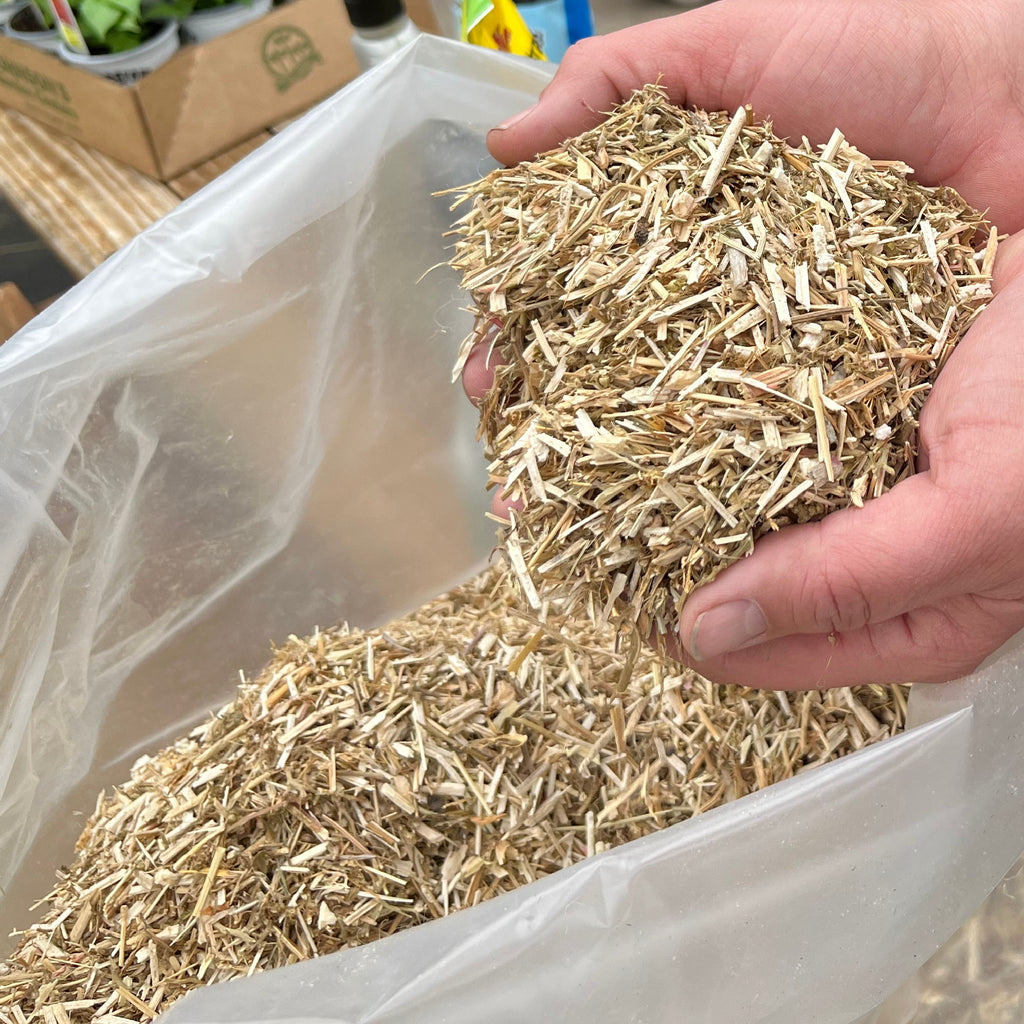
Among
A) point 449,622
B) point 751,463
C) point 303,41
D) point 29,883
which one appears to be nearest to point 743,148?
point 751,463

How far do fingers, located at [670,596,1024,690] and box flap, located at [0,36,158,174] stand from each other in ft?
3.43

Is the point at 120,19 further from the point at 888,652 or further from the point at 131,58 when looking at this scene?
the point at 888,652

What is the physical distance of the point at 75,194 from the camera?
1.36 meters

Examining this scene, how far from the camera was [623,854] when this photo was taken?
1.90 feet

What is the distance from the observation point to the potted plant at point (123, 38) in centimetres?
136

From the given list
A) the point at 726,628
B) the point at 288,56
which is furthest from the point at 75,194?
the point at 726,628

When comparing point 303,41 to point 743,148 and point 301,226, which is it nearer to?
point 301,226

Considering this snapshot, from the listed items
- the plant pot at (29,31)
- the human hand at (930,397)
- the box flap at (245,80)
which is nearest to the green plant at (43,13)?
the plant pot at (29,31)

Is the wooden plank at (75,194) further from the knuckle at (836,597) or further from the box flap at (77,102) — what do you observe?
the knuckle at (836,597)

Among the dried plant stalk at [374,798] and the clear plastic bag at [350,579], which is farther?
the dried plant stalk at [374,798]

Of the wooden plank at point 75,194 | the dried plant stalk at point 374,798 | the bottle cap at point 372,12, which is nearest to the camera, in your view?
the dried plant stalk at point 374,798

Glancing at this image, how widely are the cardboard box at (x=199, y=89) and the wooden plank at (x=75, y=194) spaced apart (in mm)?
24

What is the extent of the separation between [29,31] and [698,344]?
1.36 m

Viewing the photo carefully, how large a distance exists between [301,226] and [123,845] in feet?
1.81
